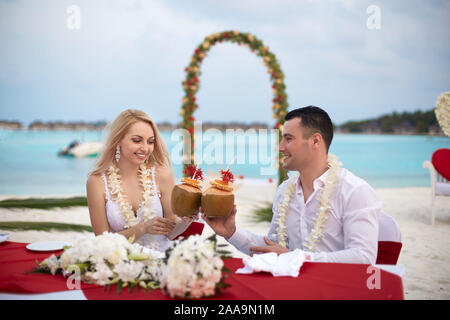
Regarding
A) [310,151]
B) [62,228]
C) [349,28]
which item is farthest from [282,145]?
[349,28]

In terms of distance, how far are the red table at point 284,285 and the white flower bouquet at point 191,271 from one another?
0.08m

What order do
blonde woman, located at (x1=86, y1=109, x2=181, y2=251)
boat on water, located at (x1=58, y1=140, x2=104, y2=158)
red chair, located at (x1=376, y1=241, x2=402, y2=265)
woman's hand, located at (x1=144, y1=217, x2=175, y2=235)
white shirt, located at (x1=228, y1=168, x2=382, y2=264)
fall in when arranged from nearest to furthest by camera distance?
white shirt, located at (x1=228, y1=168, x2=382, y2=264) → red chair, located at (x1=376, y1=241, x2=402, y2=265) → woman's hand, located at (x1=144, y1=217, x2=175, y2=235) → blonde woman, located at (x1=86, y1=109, x2=181, y2=251) → boat on water, located at (x1=58, y1=140, x2=104, y2=158)

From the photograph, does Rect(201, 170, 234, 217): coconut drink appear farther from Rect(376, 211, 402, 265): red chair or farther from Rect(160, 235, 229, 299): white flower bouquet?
Rect(376, 211, 402, 265): red chair

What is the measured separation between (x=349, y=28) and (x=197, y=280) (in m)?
38.5

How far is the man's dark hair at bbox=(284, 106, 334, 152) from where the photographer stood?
241 centimetres

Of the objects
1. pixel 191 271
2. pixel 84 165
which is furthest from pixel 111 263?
pixel 84 165

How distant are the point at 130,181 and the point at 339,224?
167 centimetres

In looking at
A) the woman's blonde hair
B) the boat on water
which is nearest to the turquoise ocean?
the boat on water

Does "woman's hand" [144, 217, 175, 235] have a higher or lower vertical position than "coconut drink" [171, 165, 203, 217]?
lower

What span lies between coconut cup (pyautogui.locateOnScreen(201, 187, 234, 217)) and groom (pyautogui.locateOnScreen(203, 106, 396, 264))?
329 millimetres

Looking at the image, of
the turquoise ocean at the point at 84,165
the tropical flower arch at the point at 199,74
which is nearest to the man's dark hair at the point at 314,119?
the tropical flower arch at the point at 199,74

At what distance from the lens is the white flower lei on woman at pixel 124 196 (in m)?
2.95

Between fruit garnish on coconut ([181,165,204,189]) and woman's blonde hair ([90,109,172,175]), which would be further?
woman's blonde hair ([90,109,172,175])
